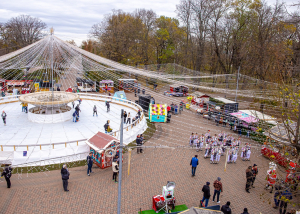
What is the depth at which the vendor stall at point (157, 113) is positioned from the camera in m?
20.9

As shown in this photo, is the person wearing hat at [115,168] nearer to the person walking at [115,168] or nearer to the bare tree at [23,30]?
the person walking at [115,168]

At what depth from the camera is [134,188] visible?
10422 mm

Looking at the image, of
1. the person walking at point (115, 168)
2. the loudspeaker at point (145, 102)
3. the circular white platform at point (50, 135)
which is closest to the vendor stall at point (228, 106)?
the loudspeaker at point (145, 102)

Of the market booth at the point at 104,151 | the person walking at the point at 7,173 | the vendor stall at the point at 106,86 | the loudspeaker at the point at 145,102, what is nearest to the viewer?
the person walking at the point at 7,173

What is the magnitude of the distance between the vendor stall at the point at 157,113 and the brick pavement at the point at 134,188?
6.90m

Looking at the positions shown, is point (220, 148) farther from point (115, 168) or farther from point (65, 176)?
point (65, 176)

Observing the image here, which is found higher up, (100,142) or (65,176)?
(100,142)

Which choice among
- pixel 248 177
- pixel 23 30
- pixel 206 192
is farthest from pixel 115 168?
pixel 23 30

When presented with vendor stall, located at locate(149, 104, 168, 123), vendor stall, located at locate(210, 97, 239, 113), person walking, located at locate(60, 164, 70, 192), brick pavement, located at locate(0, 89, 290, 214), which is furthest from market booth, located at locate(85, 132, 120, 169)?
vendor stall, located at locate(210, 97, 239, 113)

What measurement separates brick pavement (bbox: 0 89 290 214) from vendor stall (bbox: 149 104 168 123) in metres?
6.90

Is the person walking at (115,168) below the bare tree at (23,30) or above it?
below

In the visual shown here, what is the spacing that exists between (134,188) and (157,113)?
1111 centimetres

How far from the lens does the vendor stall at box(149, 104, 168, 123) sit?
20906mm

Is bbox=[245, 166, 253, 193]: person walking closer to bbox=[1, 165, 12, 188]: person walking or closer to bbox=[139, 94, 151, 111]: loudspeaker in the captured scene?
bbox=[1, 165, 12, 188]: person walking
